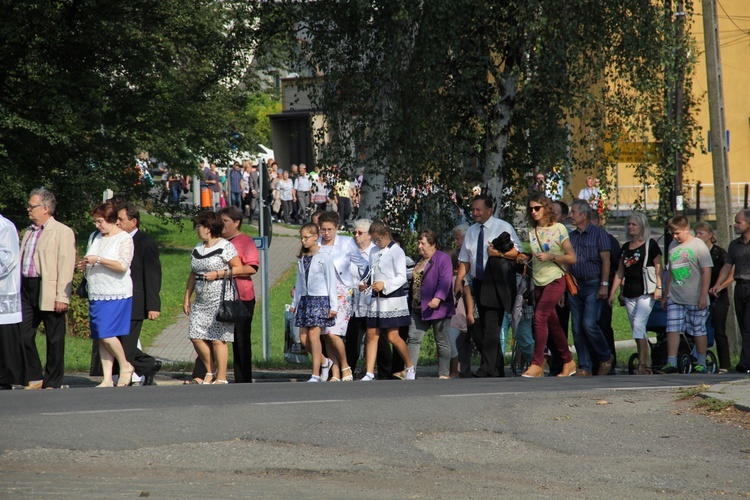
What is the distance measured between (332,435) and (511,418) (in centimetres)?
147

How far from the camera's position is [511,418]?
880 cm

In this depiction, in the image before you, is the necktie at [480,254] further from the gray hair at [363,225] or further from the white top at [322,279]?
the white top at [322,279]

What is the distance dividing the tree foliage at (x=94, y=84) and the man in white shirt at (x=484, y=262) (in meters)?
4.80

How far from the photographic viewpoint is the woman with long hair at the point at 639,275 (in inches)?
524

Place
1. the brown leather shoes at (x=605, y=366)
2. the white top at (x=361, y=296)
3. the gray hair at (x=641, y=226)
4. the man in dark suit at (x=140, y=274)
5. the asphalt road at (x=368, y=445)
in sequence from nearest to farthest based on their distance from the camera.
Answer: the asphalt road at (x=368, y=445) → the man in dark suit at (x=140, y=274) → the white top at (x=361, y=296) → the brown leather shoes at (x=605, y=366) → the gray hair at (x=641, y=226)

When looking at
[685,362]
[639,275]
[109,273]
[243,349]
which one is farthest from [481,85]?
[109,273]

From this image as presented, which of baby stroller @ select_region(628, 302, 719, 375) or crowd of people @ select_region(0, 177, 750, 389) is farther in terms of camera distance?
baby stroller @ select_region(628, 302, 719, 375)

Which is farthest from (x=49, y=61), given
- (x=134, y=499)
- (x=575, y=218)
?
(x=134, y=499)

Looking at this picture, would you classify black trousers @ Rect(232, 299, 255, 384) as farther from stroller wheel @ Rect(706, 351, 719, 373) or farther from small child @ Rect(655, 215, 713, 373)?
stroller wheel @ Rect(706, 351, 719, 373)

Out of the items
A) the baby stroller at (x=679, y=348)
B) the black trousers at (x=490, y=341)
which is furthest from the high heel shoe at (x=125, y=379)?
the baby stroller at (x=679, y=348)

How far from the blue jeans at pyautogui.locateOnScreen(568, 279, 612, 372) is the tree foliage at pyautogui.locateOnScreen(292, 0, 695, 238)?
2656mm

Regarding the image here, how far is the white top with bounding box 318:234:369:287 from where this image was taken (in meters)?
12.4

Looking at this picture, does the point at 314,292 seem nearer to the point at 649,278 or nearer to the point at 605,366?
→ the point at 605,366

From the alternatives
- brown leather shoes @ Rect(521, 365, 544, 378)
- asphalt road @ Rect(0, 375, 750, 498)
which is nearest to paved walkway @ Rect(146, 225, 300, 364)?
brown leather shoes @ Rect(521, 365, 544, 378)
